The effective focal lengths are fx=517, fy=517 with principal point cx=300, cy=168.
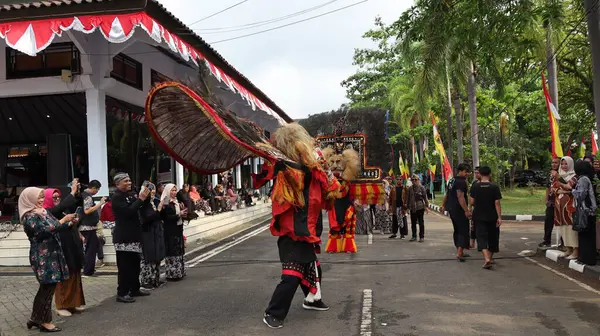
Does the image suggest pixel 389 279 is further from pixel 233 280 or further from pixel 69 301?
pixel 69 301

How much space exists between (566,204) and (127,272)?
6893 mm

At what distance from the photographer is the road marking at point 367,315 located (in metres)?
5.04

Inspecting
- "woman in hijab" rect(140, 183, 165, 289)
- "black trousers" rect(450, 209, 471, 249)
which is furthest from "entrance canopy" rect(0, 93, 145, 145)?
"black trousers" rect(450, 209, 471, 249)

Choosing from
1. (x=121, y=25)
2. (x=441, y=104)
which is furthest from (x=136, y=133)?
(x=441, y=104)

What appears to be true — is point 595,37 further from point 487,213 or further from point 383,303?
point 383,303

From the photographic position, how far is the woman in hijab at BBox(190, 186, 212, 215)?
51.3 ft

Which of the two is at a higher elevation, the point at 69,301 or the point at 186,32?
the point at 186,32

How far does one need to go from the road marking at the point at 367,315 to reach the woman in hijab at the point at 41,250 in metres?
3.26

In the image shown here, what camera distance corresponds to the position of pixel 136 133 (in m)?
13.9

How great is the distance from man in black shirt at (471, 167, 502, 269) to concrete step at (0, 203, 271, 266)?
689 centimetres

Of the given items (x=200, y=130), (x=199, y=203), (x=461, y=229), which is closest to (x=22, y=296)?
(x=200, y=130)

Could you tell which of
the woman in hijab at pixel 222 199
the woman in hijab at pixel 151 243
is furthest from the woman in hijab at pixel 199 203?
the woman in hijab at pixel 151 243

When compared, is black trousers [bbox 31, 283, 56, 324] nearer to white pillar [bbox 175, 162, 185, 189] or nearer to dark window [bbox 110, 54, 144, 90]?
dark window [bbox 110, 54, 144, 90]

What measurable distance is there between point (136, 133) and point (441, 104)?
1665 centimetres
